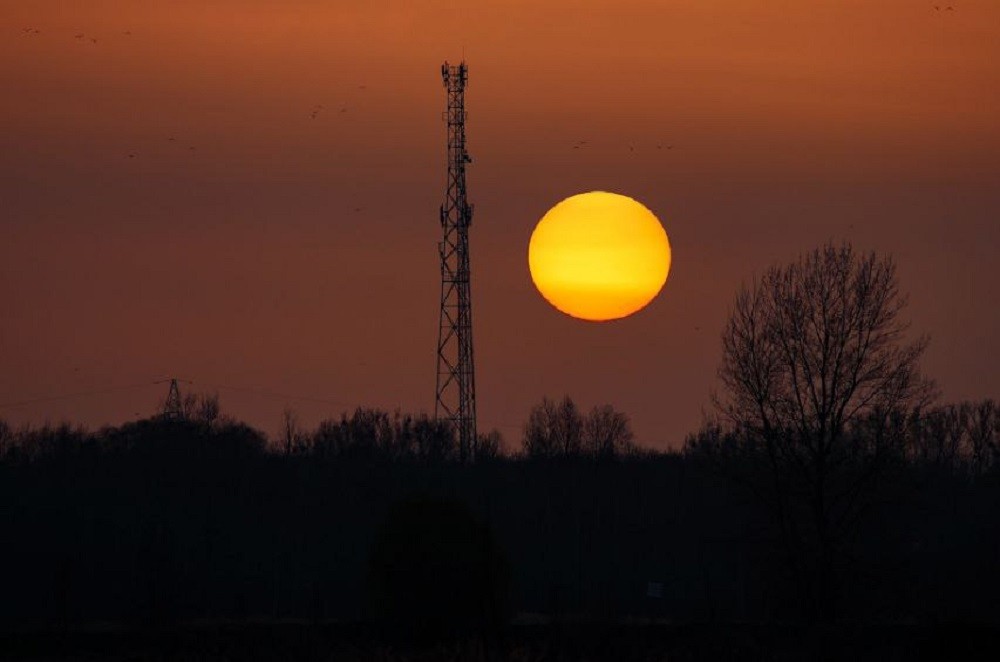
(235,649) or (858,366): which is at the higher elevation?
(858,366)

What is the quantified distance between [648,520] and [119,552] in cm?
3586

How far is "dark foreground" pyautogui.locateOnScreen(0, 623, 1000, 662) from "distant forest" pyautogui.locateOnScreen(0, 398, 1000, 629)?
1651mm

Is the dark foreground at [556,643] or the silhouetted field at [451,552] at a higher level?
the silhouetted field at [451,552]

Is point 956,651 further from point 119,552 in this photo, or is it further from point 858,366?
point 119,552

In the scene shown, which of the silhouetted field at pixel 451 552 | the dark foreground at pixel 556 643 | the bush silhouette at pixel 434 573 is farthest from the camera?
the bush silhouette at pixel 434 573

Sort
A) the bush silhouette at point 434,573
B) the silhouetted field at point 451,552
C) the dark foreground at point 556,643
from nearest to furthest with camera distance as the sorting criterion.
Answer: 1. the dark foreground at point 556,643
2. the silhouetted field at point 451,552
3. the bush silhouette at point 434,573

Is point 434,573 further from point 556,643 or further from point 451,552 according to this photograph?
point 556,643

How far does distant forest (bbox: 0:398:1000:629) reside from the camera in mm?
53312

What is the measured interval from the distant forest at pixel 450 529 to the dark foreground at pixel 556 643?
1.65m

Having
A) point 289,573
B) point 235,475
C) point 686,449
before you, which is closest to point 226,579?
point 289,573

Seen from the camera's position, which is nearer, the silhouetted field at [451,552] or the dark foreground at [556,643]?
the dark foreground at [556,643]

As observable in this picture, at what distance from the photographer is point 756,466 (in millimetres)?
53344

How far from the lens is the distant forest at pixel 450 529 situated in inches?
2099

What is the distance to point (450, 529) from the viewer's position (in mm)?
53688
